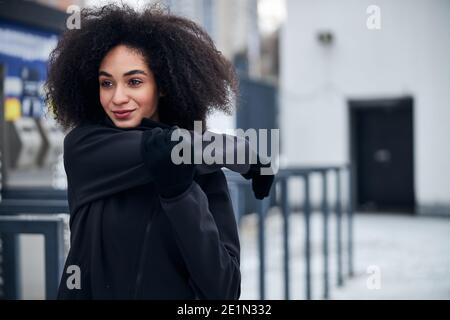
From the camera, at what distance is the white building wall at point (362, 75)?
9.40 metres

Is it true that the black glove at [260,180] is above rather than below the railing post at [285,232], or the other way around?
above

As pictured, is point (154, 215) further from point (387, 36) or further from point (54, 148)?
point (387, 36)

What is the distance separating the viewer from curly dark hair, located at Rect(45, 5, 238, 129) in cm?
134

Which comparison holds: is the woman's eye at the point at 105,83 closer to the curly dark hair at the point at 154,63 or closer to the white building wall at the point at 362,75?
the curly dark hair at the point at 154,63

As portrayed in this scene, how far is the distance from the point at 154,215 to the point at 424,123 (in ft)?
28.9

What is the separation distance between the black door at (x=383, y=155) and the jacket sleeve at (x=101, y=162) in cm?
907

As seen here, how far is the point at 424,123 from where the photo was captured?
31.0 ft

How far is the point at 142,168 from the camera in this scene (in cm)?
121

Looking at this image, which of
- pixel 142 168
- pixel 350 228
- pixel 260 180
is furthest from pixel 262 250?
pixel 142 168

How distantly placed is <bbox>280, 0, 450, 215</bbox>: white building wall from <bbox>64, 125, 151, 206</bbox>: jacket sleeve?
28.7ft

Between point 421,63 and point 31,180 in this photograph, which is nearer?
point 31,180

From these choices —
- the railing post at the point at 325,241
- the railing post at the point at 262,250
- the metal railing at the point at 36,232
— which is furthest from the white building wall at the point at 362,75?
the metal railing at the point at 36,232

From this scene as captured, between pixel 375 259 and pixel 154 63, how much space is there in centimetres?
534

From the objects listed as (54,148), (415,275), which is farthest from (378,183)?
(54,148)
